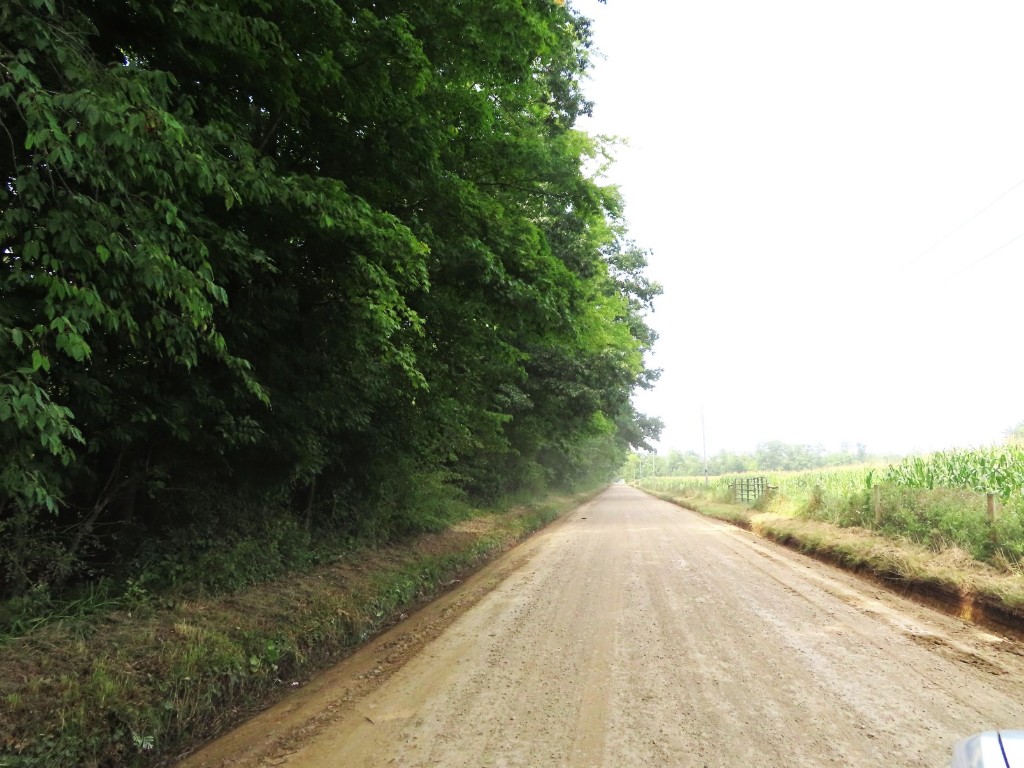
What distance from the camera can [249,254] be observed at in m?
4.41

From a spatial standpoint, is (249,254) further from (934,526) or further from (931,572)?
(934,526)

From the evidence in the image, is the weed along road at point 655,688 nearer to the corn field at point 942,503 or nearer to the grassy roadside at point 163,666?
the grassy roadside at point 163,666

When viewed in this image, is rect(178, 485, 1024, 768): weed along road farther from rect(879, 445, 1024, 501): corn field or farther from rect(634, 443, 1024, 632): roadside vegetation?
rect(879, 445, 1024, 501): corn field

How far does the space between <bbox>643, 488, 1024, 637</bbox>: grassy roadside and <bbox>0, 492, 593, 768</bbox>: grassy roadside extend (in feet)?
22.6

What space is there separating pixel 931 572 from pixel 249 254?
354 inches

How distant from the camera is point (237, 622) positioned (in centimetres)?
515

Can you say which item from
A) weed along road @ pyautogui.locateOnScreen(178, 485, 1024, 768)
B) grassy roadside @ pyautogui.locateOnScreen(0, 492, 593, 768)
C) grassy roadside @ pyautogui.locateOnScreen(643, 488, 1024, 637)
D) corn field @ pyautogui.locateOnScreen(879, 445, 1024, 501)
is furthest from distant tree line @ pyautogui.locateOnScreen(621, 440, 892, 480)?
grassy roadside @ pyautogui.locateOnScreen(0, 492, 593, 768)

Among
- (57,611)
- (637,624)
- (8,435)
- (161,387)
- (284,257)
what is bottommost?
(637,624)

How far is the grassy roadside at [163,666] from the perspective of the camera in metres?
3.29

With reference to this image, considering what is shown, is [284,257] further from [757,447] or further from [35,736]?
[757,447]

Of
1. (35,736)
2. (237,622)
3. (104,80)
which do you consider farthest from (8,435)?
(237,622)

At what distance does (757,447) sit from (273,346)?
440 ft

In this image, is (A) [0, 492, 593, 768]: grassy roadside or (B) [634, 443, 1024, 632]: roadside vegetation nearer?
(A) [0, 492, 593, 768]: grassy roadside

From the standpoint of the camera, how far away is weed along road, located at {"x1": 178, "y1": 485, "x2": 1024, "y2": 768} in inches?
131
